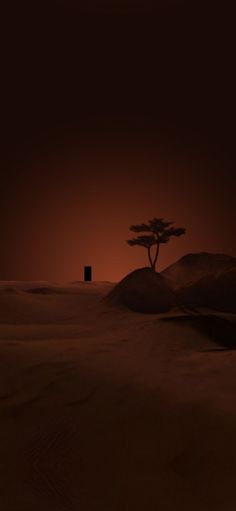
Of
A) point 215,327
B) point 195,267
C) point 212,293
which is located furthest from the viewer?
point 195,267

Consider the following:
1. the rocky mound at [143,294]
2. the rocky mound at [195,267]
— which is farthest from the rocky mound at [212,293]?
the rocky mound at [195,267]

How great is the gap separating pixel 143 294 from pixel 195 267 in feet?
3.10

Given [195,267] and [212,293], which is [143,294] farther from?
[195,267]

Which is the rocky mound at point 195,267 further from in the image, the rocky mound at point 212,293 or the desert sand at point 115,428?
the desert sand at point 115,428

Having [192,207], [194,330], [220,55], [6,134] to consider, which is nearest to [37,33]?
[6,134]

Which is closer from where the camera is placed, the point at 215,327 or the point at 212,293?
the point at 215,327

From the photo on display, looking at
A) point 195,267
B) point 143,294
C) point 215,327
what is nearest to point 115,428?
point 215,327

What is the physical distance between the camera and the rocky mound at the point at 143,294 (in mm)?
3289

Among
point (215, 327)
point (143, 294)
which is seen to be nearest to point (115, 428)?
point (215, 327)

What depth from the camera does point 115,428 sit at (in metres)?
1.12

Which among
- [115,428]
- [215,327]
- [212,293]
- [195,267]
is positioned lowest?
[115,428]

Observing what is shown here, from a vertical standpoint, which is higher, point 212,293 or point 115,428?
point 212,293

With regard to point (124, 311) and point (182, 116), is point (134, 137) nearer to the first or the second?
point (182, 116)

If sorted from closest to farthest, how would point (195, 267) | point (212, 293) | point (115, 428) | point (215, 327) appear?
point (115, 428) → point (215, 327) → point (212, 293) → point (195, 267)
